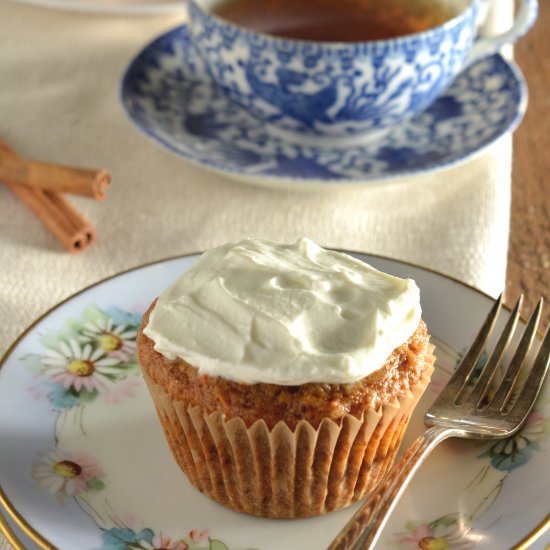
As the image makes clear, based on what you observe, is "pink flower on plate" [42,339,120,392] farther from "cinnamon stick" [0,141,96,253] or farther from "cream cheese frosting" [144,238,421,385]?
"cinnamon stick" [0,141,96,253]

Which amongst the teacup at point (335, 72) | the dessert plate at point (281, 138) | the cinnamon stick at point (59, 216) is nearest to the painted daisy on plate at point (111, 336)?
the cinnamon stick at point (59, 216)

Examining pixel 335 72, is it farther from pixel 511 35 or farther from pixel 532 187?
pixel 532 187

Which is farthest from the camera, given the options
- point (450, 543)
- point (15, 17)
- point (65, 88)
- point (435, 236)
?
point (15, 17)

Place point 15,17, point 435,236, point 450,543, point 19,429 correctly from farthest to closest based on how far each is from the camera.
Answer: point 15,17 < point 435,236 < point 19,429 < point 450,543

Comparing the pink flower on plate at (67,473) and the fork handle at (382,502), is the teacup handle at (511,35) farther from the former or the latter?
the pink flower on plate at (67,473)

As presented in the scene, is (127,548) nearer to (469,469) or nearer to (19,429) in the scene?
(19,429)

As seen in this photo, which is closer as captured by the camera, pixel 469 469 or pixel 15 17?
pixel 469 469

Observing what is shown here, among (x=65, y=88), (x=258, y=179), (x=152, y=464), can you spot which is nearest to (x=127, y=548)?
(x=152, y=464)

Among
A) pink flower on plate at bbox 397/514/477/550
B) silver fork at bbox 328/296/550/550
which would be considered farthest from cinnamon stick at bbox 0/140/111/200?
pink flower on plate at bbox 397/514/477/550
